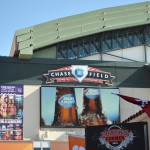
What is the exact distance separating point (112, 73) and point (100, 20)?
229 inches

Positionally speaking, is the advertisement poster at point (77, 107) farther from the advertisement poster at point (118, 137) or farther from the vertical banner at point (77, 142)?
the advertisement poster at point (118, 137)

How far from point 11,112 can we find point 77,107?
6027 mm

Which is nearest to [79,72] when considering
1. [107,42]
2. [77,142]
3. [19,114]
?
[107,42]

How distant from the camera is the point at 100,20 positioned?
45.2m

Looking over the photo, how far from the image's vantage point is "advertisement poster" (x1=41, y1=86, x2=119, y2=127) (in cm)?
4000

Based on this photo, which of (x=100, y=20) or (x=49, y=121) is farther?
(x=100, y=20)

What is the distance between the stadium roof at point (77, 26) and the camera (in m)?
41.6

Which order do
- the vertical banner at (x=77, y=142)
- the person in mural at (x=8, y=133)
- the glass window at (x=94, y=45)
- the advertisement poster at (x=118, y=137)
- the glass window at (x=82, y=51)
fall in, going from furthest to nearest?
the glass window at (x=94, y=45), the glass window at (x=82, y=51), the person in mural at (x=8, y=133), the vertical banner at (x=77, y=142), the advertisement poster at (x=118, y=137)

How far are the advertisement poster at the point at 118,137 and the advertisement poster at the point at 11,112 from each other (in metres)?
25.5

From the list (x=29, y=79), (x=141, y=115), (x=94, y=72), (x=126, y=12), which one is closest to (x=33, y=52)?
(x=29, y=79)

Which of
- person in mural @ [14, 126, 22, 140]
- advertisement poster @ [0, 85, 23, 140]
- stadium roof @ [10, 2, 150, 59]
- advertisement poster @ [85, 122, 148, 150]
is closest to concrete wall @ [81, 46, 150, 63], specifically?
stadium roof @ [10, 2, 150, 59]

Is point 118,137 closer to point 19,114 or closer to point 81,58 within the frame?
point 19,114

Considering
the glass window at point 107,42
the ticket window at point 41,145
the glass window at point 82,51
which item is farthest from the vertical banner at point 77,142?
the glass window at point 107,42

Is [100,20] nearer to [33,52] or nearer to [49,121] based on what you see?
[33,52]
